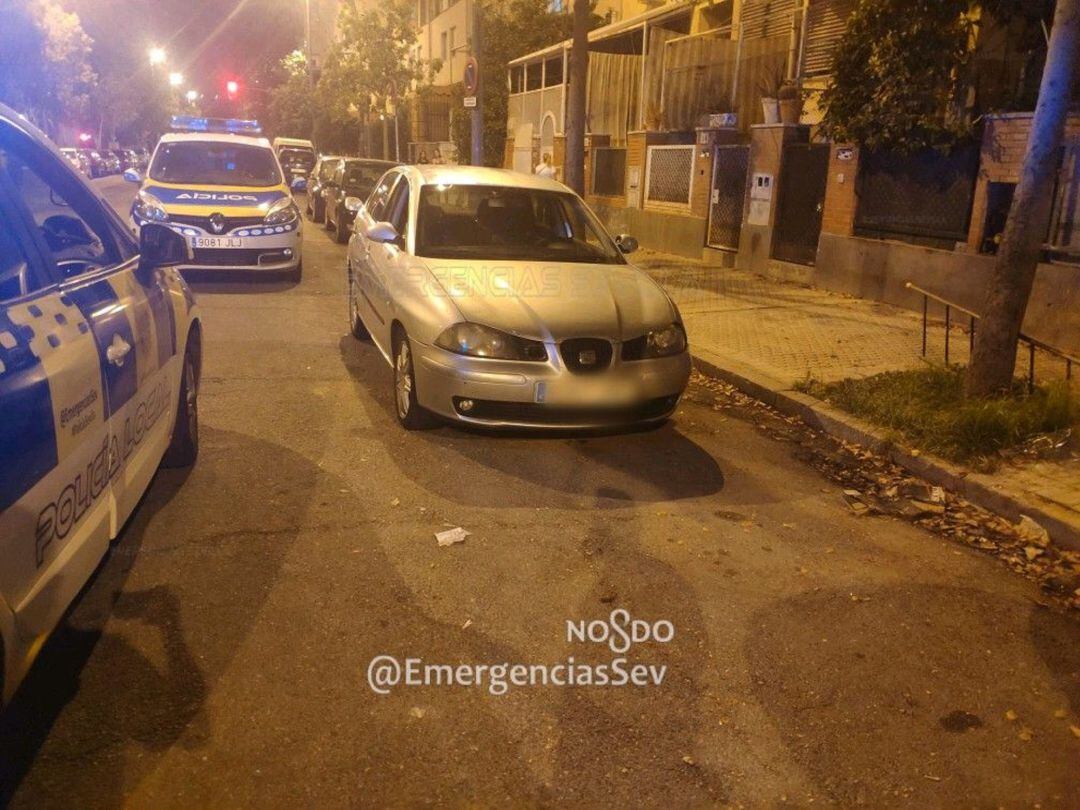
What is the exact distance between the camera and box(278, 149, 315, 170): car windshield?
3042 cm

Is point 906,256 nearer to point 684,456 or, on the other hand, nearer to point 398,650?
point 684,456

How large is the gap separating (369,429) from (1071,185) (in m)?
7.09

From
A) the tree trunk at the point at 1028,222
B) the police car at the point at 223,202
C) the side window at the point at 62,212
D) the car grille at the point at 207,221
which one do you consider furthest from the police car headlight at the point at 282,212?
the tree trunk at the point at 1028,222

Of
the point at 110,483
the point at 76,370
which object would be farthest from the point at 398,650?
the point at 76,370

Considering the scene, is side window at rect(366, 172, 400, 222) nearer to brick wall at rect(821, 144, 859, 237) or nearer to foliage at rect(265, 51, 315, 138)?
brick wall at rect(821, 144, 859, 237)

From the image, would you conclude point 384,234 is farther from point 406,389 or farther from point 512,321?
point 512,321

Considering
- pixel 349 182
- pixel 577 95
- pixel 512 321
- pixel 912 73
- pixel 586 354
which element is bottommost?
pixel 586 354

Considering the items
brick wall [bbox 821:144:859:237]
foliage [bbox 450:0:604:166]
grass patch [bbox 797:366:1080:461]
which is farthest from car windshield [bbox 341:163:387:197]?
grass patch [bbox 797:366:1080:461]

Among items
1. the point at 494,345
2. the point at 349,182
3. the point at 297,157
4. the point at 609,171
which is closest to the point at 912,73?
the point at 494,345

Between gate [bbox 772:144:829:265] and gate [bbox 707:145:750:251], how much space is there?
0.98 meters

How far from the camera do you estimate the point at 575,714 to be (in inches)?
121

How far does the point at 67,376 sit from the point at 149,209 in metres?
8.70

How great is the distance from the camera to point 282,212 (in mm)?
11328

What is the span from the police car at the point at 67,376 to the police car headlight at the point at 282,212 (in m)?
6.73
